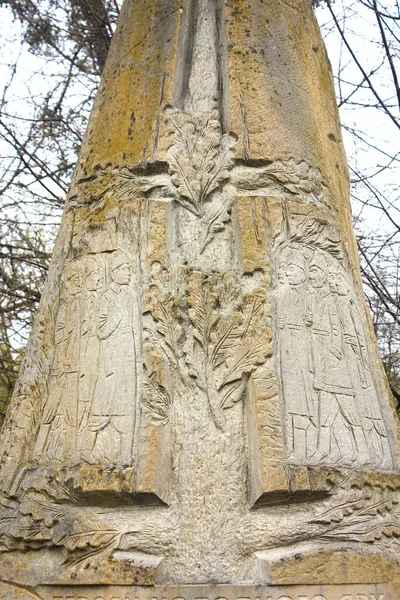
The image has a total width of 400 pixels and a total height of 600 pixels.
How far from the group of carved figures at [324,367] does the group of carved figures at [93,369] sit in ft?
2.06

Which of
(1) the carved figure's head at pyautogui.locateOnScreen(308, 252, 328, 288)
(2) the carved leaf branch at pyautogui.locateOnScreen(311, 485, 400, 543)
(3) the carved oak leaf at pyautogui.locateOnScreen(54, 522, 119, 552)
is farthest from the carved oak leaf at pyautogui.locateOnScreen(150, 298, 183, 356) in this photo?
(2) the carved leaf branch at pyautogui.locateOnScreen(311, 485, 400, 543)

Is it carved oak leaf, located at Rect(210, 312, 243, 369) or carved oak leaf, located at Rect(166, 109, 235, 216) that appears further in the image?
carved oak leaf, located at Rect(166, 109, 235, 216)

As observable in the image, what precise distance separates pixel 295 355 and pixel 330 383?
18 cm

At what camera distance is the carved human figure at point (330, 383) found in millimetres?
2867

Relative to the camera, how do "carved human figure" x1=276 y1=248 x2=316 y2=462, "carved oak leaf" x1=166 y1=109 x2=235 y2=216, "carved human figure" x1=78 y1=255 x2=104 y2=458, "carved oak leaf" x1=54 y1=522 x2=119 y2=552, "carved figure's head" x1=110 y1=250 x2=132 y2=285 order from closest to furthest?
"carved oak leaf" x1=54 y1=522 x2=119 y2=552
"carved human figure" x1=276 y1=248 x2=316 y2=462
"carved human figure" x1=78 y1=255 x2=104 y2=458
"carved figure's head" x1=110 y1=250 x2=132 y2=285
"carved oak leaf" x1=166 y1=109 x2=235 y2=216

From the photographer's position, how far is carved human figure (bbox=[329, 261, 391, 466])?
117 inches

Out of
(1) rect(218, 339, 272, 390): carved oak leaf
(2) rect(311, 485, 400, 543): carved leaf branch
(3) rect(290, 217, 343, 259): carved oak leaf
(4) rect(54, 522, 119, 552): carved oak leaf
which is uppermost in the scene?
(3) rect(290, 217, 343, 259): carved oak leaf

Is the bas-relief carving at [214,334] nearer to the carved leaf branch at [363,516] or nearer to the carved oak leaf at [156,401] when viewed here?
the carved oak leaf at [156,401]

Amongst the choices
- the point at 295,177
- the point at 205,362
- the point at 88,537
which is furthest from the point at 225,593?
the point at 295,177

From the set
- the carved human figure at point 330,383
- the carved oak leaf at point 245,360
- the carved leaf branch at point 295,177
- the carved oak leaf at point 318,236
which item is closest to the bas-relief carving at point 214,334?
the carved oak leaf at point 245,360

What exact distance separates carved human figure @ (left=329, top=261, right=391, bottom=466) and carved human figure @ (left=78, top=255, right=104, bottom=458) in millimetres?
1023

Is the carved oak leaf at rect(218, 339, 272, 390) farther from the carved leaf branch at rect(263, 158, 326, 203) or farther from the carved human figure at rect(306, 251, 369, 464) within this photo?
the carved leaf branch at rect(263, 158, 326, 203)

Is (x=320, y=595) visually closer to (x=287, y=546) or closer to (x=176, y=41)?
(x=287, y=546)

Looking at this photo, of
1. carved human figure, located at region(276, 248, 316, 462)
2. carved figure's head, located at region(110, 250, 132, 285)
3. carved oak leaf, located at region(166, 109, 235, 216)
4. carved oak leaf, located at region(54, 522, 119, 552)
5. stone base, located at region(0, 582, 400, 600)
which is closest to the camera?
stone base, located at region(0, 582, 400, 600)
